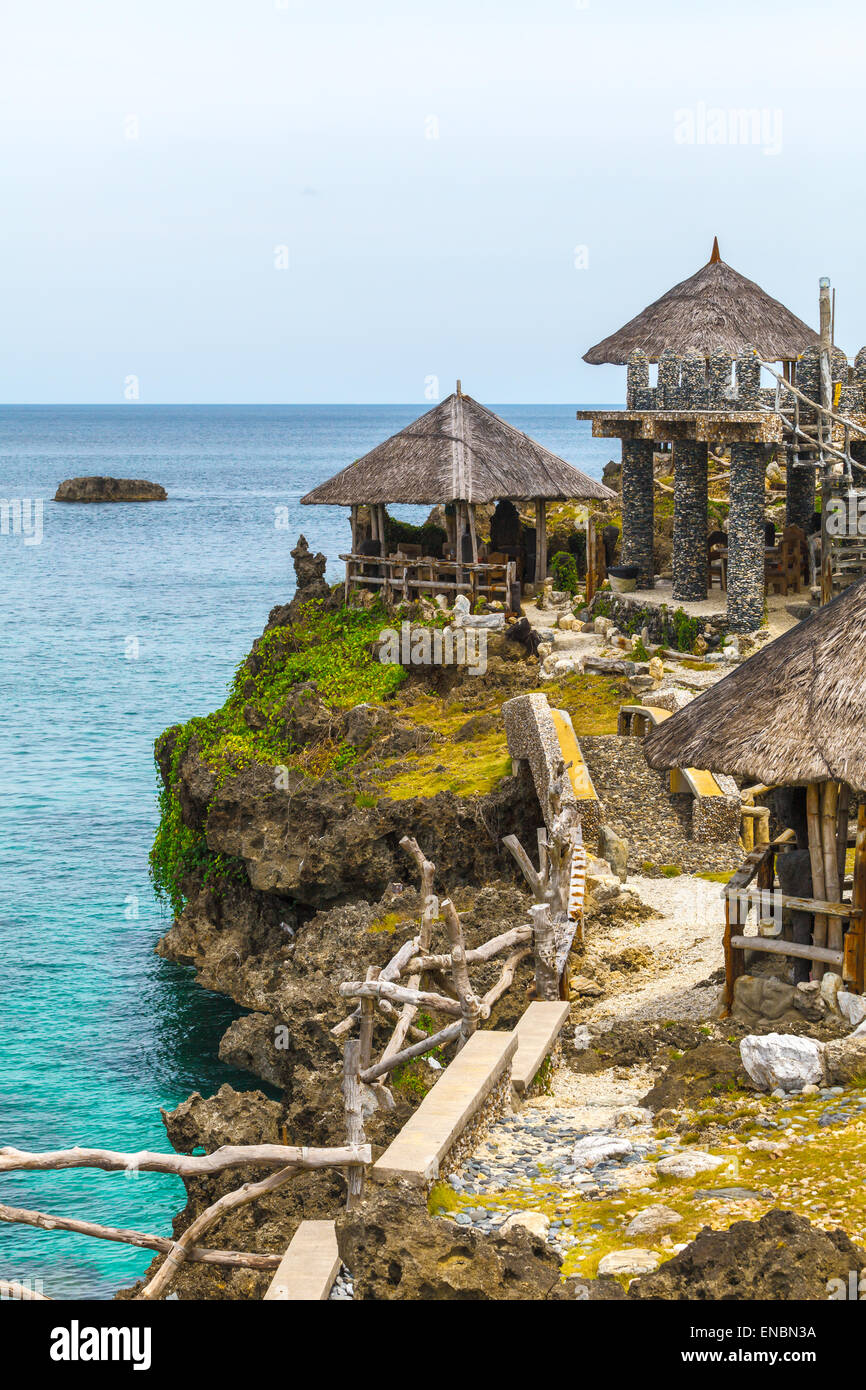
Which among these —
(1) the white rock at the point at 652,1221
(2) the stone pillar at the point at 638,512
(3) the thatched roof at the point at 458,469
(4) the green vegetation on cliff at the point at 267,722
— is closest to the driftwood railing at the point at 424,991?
(1) the white rock at the point at 652,1221

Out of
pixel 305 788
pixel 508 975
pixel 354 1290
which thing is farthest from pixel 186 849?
pixel 354 1290

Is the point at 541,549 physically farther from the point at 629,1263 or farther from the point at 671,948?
the point at 629,1263

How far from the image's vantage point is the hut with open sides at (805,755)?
1341 centimetres

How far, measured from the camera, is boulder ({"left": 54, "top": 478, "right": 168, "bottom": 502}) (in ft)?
476

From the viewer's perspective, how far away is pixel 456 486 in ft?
114

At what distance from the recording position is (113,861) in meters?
36.2

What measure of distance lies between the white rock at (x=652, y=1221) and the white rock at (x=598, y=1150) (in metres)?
1.28

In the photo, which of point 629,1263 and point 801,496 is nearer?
point 629,1263

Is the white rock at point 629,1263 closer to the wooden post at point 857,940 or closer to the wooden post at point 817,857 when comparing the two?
the wooden post at point 857,940

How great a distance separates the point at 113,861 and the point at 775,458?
1121 inches

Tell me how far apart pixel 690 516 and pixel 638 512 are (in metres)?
3.21

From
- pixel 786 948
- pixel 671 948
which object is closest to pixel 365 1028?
pixel 786 948

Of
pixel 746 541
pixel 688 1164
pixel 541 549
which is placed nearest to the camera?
pixel 688 1164

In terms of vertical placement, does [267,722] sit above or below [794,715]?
below
